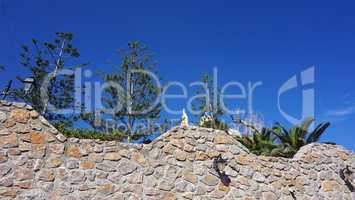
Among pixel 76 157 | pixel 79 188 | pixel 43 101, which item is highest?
pixel 43 101

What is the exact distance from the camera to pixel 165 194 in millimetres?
5430

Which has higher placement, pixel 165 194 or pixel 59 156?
pixel 59 156

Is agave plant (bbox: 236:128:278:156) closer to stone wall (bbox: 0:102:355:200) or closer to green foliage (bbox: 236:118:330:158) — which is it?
green foliage (bbox: 236:118:330:158)

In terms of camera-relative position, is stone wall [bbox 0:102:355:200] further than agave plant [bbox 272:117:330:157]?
No

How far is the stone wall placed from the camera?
4770mm

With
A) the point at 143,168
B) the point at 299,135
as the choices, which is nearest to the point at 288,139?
the point at 299,135

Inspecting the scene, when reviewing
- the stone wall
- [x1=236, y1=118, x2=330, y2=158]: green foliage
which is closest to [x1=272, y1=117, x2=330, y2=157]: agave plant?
[x1=236, y1=118, x2=330, y2=158]: green foliage

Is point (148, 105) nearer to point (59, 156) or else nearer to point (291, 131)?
point (291, 131)

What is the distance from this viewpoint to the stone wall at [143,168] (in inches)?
188

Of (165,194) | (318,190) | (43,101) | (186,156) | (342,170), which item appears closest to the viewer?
(165,194)

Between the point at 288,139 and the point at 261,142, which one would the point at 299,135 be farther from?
the point at 261,142

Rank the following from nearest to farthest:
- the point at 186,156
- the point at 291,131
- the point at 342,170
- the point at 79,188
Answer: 1. the point at 79,188
2. the point at 186,156
3. the point at 342,170
4. the point at 291,131

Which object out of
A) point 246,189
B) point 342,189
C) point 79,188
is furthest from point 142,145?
point 342,189

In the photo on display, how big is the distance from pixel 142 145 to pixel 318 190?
3.67 m
